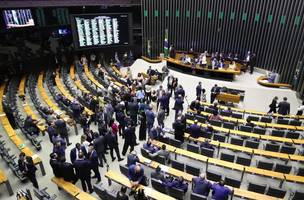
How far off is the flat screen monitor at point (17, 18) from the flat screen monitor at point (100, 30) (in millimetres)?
2824

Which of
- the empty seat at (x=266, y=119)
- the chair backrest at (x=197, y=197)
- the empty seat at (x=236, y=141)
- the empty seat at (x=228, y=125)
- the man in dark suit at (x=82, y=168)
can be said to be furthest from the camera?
the empty seat at (x=266, y=119)

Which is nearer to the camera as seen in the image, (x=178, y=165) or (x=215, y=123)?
(x=178, y=165)

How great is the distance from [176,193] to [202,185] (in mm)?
798

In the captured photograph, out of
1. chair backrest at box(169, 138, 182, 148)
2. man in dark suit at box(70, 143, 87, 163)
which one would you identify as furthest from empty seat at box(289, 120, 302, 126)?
man in dark suit at box(70, 143, 87, 163)

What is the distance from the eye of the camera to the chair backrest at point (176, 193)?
660cm

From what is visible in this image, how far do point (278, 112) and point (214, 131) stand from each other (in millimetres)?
3773

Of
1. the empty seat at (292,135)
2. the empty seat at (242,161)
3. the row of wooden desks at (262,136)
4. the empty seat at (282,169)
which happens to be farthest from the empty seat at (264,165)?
the empty seat at (292,135)

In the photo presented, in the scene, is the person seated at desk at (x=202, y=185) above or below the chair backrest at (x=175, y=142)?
above

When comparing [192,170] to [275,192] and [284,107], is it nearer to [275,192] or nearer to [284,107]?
[275,192]

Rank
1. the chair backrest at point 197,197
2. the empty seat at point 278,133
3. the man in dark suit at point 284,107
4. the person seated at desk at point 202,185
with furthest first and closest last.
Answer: the man in dark suit at point 284,107, the empty seat at point 278,133, the person seated at desk at point 202,185, the chair backrest at point 197,197

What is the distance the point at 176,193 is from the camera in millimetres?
6719

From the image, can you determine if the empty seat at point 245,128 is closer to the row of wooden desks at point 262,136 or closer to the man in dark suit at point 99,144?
the row of wooden desks at point 262,136

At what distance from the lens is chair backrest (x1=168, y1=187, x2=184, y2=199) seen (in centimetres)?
660

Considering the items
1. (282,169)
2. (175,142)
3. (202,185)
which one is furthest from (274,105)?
(202,185)
